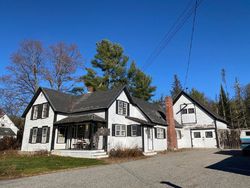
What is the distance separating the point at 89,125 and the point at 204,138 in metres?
15.7

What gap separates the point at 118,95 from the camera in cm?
2059

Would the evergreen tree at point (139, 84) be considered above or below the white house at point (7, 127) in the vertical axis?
above

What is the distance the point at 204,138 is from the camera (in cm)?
2561

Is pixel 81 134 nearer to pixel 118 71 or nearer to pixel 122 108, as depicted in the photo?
pixel 122 108

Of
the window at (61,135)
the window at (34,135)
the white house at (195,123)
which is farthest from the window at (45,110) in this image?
the white house at (195,123)

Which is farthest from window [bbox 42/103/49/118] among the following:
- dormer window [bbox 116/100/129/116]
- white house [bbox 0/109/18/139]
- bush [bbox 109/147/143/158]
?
white house [bbox 0/109/18/139]

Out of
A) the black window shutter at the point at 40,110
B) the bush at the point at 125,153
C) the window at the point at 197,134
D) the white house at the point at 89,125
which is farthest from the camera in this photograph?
the window at the point at 197,134

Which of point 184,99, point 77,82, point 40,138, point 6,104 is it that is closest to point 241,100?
point 184,99

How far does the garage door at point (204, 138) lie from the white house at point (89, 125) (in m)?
5.95

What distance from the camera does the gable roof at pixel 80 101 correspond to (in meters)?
19.9

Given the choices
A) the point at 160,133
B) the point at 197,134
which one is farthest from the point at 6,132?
the point at 197,134

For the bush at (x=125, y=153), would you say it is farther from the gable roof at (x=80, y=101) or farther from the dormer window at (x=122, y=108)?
the dormer window at (x=122, y=108)

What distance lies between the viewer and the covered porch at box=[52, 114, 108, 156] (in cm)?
1750

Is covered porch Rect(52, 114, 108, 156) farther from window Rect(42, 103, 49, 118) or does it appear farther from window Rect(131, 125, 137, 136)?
window Rect(131, 125, 137, 136)
